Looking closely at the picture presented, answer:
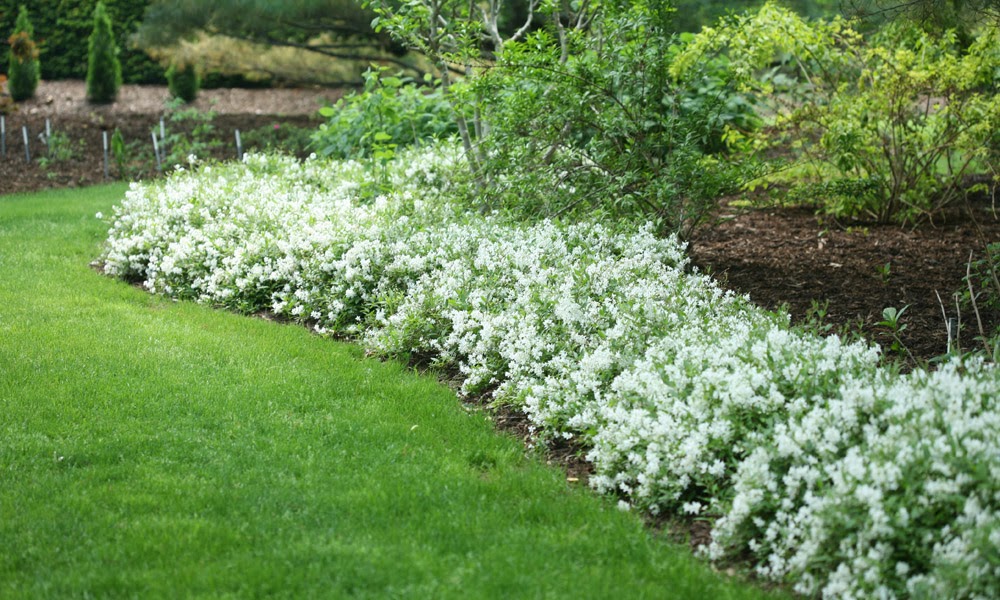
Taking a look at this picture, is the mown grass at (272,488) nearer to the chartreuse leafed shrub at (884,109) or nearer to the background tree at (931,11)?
the background tree at (931,11)

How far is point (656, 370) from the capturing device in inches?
166

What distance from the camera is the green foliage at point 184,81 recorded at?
56.3 feet

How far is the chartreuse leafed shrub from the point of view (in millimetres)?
7512

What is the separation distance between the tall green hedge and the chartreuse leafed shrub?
14.3m

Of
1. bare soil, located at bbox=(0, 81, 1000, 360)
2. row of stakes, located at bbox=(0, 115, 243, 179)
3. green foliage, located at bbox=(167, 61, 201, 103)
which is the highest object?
green foliage, located at bbox=(167, 61, 201, 103)

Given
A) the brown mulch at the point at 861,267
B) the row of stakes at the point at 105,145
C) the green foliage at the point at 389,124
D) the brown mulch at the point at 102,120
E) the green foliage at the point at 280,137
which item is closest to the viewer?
the brown mulch at the point at 861,267

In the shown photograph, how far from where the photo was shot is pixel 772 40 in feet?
27.6

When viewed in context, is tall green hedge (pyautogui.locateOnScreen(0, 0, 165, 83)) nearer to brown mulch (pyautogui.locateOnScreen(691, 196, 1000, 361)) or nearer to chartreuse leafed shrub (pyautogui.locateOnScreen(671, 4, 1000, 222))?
chartreuse leafed shrub (pyautogui.locateOnScreen(671, 4, 1000, 222))

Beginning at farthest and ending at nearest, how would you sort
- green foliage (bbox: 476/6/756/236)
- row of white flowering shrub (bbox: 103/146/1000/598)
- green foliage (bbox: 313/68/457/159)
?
green foliage (bbox: 313/68/457/159) → green foliage (bbox: 476/6/756/236) → row of white flowering shrub (bbox: 103/146/1000/598)

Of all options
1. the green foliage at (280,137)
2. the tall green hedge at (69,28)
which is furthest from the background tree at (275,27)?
the tall green hedge at (69,28)

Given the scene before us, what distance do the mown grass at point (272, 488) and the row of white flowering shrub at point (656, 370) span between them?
283 mm

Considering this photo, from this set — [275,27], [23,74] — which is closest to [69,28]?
[23,74]

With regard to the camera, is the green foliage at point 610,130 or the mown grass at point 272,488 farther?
the green foliage at point 610,130

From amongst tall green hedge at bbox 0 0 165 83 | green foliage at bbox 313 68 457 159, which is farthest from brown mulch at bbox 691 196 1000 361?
tall green hedge at bbox 0 0 165 83
